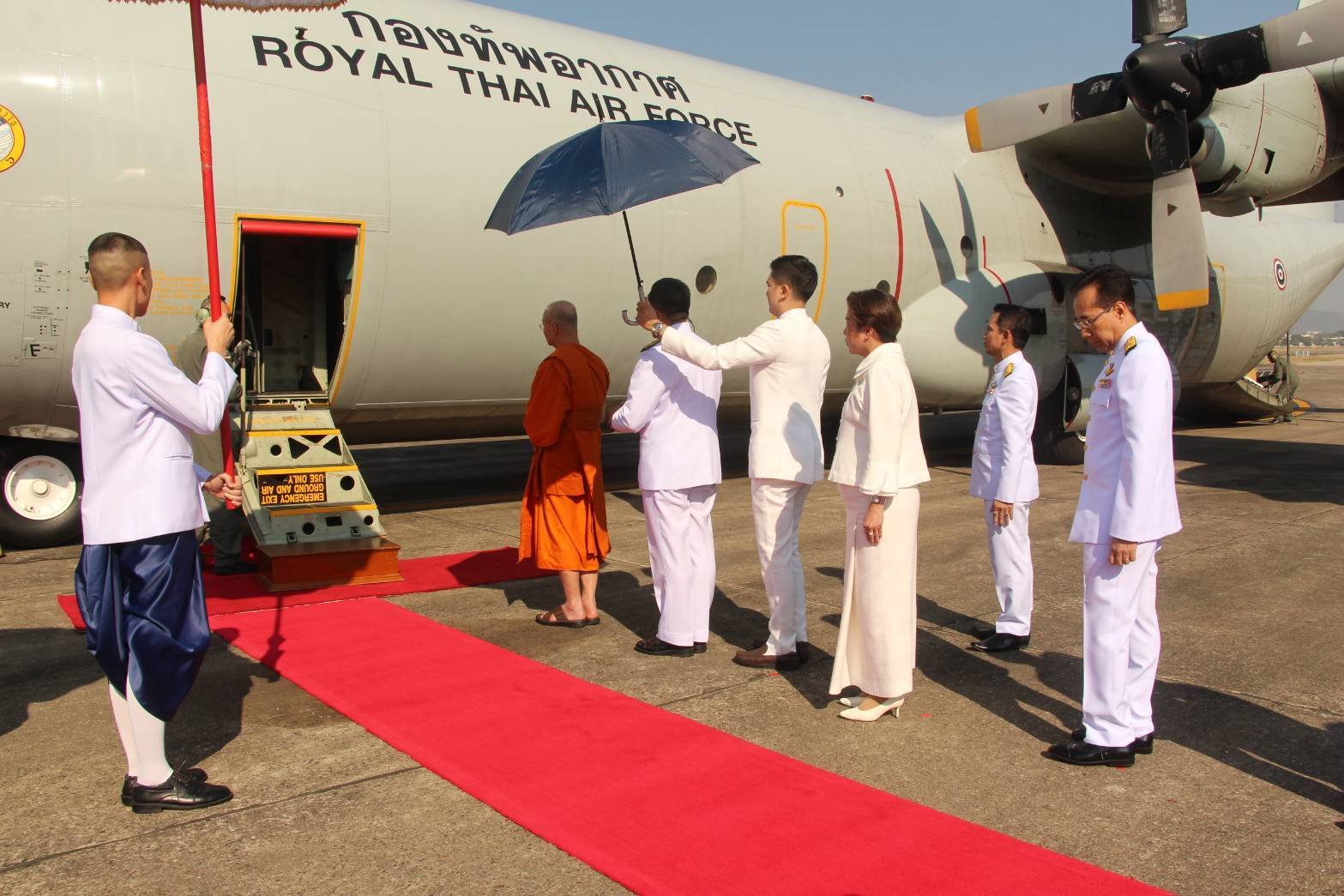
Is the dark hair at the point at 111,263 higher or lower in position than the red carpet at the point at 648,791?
higher

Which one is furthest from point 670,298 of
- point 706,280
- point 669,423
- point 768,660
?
point 706,280

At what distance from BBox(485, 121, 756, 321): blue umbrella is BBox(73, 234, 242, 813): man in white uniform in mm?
2512

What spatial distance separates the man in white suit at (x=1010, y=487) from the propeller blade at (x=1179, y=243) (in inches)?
244

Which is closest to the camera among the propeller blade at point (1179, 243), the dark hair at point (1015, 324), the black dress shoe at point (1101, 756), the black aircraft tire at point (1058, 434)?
the black dress shoe at point (1101, 756)

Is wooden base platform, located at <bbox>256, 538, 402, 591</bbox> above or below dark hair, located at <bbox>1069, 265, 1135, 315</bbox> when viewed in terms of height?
below

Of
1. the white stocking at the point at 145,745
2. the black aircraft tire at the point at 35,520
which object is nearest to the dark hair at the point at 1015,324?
the white stocking at the point at 145,745

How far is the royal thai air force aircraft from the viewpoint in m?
7.01

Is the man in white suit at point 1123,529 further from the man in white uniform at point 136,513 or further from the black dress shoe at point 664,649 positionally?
the man in white uniform at point 136,513

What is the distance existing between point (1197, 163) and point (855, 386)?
8.89 metres

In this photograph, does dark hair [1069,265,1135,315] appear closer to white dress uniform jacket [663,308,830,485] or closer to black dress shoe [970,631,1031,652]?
white dress uniform jacket [663,308,830,485]

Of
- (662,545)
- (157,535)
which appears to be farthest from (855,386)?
(157,535)

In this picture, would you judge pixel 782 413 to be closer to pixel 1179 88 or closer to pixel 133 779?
pixel 133 779

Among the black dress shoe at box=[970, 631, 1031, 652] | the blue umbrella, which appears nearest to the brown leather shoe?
the black dress shoe at box=[970, 631, 1031, 652]

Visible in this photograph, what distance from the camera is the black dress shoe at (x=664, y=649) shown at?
5441 millimetres
